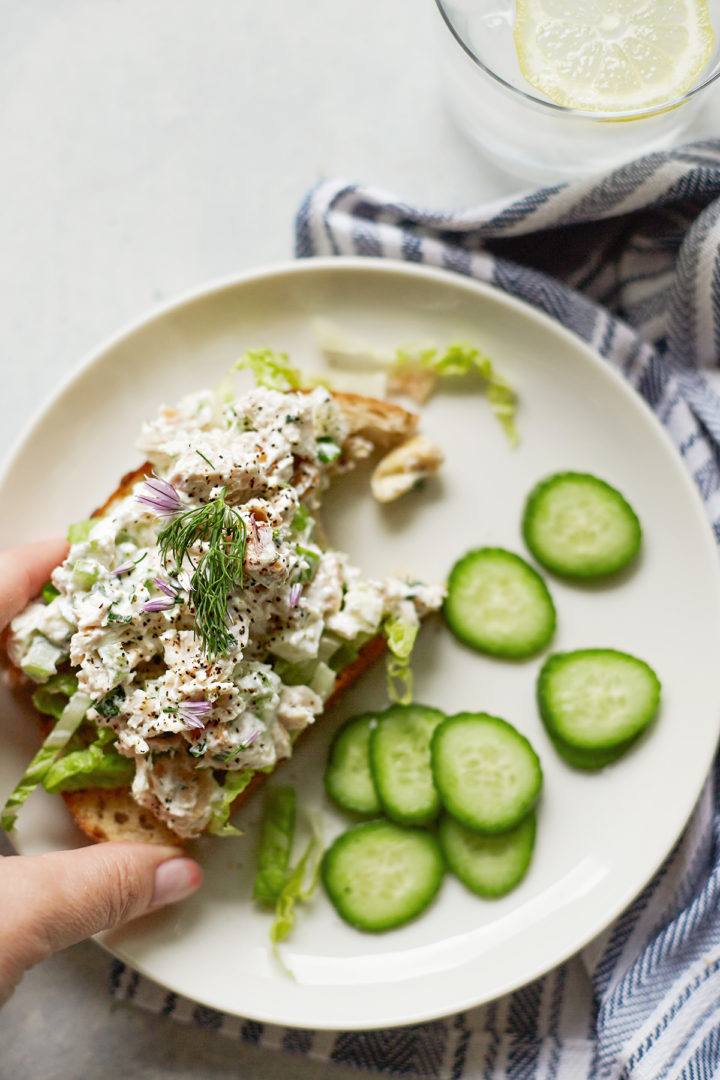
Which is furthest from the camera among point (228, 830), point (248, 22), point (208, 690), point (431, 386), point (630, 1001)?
point (248, 22)

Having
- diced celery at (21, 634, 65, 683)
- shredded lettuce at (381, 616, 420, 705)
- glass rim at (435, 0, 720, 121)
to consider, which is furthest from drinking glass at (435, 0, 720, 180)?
diced celery at (21, 634, 65, 683)

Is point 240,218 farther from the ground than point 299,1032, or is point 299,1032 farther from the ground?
point 240,218

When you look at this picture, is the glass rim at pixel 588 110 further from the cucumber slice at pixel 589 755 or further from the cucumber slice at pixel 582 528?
the cucumber slice at pixel 589 755

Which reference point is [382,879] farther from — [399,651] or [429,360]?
[429,360]

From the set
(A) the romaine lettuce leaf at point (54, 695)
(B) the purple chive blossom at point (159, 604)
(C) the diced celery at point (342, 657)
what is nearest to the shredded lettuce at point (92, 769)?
(A) the romaine lettuce leaf at point (54, 695)

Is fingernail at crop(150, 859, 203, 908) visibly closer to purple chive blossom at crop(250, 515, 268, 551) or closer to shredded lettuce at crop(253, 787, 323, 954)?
shredded lettuce at crop(253, 787, 323, 954)

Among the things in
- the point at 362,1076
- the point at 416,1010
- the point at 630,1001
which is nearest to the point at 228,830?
the point at 416,1010

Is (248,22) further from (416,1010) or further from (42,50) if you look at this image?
(416,1010)
